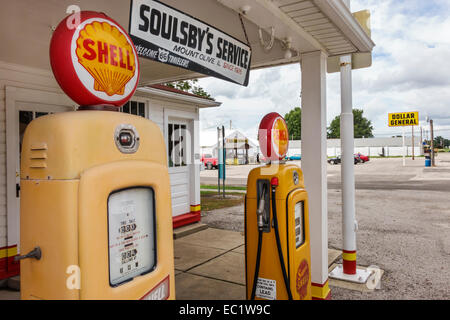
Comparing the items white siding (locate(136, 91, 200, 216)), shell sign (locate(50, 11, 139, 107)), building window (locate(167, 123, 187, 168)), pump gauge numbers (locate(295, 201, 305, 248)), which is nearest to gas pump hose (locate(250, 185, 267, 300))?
pump gauge numbers (locate(295, 201, 305, 248))

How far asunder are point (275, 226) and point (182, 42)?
1.69 m

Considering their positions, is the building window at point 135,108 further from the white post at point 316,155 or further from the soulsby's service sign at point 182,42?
the soulsby's service sign at point 182,42

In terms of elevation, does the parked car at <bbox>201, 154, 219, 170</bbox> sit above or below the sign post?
below

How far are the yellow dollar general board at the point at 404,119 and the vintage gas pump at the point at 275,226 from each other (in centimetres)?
2671

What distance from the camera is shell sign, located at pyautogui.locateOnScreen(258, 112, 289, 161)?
10.6 feet

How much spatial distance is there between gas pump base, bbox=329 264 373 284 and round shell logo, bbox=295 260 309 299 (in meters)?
1.60

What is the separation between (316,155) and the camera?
151 inches

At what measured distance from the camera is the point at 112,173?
5.09 ft

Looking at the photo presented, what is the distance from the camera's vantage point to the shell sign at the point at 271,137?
322cm

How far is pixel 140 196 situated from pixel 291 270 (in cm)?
184

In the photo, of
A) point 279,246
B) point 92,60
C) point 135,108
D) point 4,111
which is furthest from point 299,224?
point 135,108

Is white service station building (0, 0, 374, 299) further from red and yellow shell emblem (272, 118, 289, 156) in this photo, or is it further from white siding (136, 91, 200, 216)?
white siding (136, 91, 200, 216)

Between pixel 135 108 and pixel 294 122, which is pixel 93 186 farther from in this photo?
pixel 294 122
